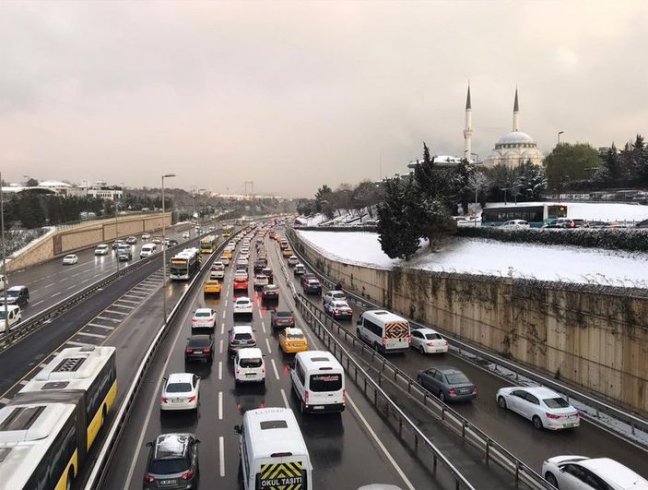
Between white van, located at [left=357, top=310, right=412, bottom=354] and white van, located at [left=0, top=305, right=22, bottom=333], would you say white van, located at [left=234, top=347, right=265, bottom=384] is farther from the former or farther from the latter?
white van, located at [left=0, top=305, right=22, bottom=333]

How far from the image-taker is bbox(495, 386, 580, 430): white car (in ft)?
59.0

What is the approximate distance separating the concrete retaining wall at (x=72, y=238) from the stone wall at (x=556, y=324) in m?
44.6

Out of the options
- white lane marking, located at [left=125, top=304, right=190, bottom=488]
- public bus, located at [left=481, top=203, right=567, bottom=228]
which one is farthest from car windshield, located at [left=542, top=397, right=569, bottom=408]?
public bus, located at [left=481, top=203, right=567, bottom=228]

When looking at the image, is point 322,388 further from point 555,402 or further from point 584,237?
point 584,237

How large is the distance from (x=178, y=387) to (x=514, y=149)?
168201 millimetres

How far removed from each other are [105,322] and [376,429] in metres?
24.4

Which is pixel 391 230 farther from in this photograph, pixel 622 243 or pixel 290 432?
pixel 290 432

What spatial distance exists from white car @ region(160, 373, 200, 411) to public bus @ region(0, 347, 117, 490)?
2.02 meters

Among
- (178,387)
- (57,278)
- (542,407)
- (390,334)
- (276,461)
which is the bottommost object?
(542,407)

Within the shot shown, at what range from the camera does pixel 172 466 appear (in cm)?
1306

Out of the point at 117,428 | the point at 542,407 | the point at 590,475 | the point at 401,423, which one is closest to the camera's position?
the point at 590,475

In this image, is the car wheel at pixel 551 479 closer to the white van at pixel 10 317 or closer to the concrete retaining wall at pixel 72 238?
the white van at pixel 10 317

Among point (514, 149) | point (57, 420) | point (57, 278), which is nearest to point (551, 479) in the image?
point (57, 420)

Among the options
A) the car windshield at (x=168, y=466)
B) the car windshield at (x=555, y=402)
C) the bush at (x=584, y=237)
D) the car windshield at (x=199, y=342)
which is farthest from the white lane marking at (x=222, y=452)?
the bush at (x=584, y=237)
